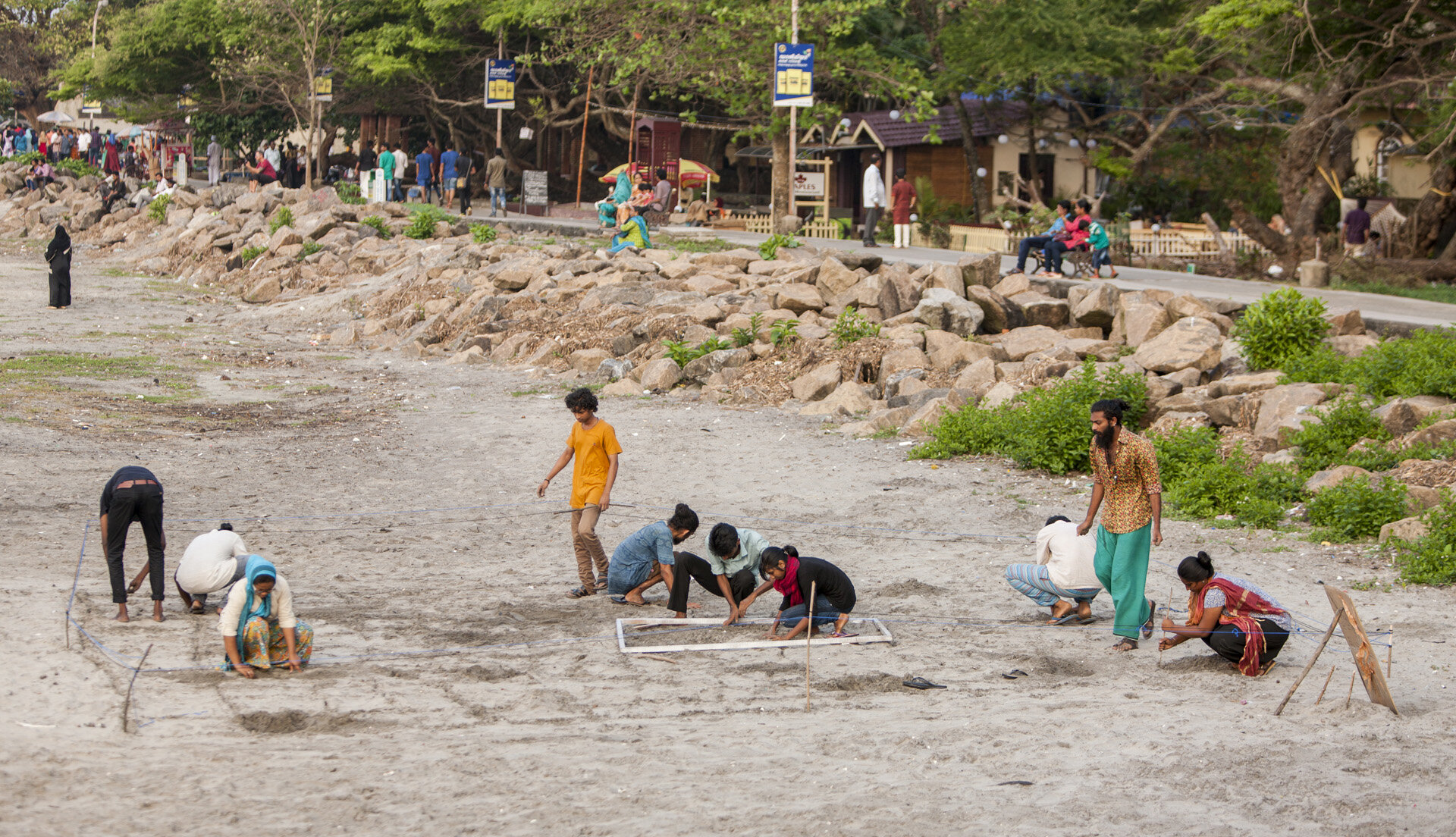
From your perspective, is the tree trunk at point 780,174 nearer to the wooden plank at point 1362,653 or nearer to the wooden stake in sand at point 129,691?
the wooden stake in sand at point 129,691

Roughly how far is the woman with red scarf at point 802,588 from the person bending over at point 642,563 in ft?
2.44

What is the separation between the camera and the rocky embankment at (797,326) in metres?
14.9

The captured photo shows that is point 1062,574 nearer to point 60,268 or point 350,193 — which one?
point 60,268

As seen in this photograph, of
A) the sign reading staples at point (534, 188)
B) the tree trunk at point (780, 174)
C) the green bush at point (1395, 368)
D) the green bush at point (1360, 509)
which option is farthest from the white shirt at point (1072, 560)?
the sign reading staples at point (534, 188)

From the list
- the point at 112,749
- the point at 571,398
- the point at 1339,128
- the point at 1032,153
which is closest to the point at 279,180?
the point at 1032,153

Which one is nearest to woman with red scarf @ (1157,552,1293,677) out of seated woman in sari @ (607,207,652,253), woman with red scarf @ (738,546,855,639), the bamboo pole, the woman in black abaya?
woman with red scarf @ (738,546,855,639)

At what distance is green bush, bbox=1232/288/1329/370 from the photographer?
1518 cm

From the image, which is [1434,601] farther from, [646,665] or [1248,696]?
[646,665]

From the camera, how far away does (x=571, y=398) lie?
9273mm

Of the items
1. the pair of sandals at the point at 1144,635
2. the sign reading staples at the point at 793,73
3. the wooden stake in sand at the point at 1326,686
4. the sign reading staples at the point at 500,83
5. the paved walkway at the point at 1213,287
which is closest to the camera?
the wooden stake in sand at the point at 1326,686

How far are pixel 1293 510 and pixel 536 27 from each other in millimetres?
28543

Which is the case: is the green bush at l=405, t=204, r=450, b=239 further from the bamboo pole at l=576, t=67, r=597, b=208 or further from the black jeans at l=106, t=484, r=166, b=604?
the black jeans at l=106, t=484, r=166, b=604

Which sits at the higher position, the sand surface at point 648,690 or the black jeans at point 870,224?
the black jeans at point 870,224

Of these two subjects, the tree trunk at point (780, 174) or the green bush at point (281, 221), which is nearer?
the tree trunk at point (780, 174)
